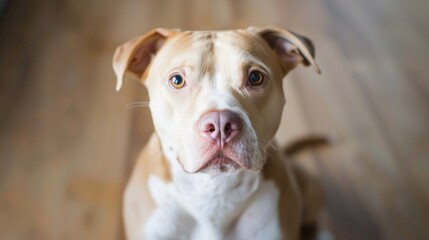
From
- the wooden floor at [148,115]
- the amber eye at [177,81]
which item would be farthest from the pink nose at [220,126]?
the wooden floor at [148,115]

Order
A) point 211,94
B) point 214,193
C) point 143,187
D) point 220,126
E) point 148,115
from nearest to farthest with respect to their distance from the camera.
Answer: point 220,126, point 211,94, point 214,193, point 143,187, point 148,115

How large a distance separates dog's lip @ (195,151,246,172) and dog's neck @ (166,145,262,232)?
0.16 m

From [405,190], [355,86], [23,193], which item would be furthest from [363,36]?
[23,193]

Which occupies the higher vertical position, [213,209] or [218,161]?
[218,161]

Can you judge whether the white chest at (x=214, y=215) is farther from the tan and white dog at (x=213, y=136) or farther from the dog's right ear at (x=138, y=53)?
the dog's right ear at (x=138, y=53)

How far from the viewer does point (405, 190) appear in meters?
2.39

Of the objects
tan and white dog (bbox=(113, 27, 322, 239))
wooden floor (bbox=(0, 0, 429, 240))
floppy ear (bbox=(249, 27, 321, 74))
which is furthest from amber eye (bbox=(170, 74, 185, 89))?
wooden floor (bbox=(0, 0, 429, 240))

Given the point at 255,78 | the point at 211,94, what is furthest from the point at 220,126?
the point at 255,78

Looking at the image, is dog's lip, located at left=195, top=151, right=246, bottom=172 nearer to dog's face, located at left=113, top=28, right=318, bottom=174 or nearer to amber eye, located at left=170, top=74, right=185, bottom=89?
dog's face, located at left=113, top=28, right=318, bottom=174

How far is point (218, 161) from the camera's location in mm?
1333

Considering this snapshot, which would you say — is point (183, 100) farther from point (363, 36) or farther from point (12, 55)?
point (363, 36)

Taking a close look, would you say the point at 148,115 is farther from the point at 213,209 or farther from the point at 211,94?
the point at 211,94

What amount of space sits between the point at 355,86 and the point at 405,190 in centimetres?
72

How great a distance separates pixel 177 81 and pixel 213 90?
0.11 m
